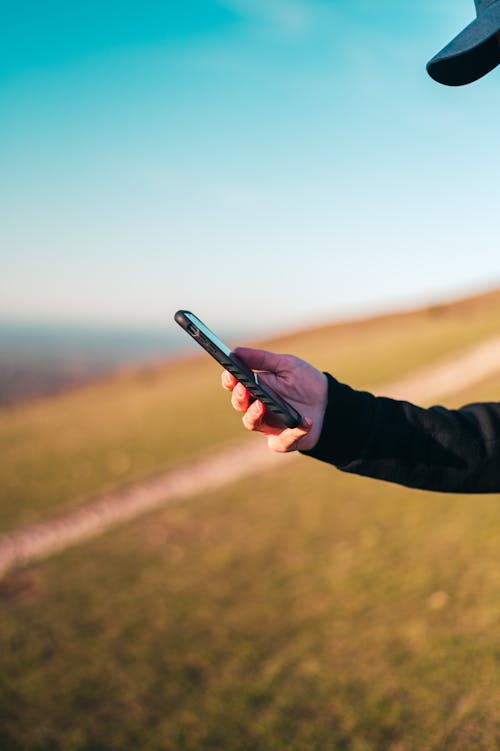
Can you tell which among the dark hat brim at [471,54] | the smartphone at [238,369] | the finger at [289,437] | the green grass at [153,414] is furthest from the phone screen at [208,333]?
the green grass at [153,414]

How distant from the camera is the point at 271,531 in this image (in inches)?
332

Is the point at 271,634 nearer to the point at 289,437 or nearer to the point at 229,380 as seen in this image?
the point at 289,437

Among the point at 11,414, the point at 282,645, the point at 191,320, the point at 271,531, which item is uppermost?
the point at 11,414

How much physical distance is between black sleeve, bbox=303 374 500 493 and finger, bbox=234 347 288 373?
0.72 ft

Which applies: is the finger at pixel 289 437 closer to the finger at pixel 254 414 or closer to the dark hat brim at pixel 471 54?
the finger at pixel 254 414

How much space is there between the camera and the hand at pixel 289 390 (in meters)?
2.29

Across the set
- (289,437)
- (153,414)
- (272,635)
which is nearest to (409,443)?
(289,437)

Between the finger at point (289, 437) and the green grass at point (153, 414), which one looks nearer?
the finger at point (289, 437)

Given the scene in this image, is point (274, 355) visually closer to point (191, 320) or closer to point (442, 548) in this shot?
point (191, 320)

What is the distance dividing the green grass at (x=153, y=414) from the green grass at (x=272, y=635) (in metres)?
3.67

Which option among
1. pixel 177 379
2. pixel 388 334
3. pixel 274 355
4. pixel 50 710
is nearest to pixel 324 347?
pixel 388 334

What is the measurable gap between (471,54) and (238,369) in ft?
4.58

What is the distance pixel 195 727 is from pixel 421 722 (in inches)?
66.9

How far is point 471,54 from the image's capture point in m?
2.10
